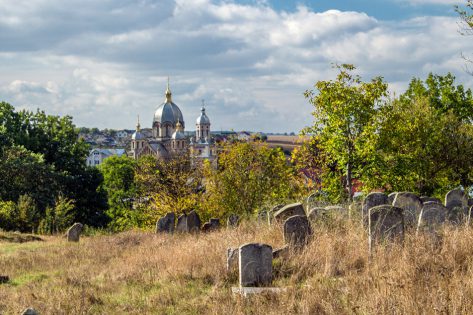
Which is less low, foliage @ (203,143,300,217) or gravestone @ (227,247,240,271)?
foliage @ (203,143,300,217)

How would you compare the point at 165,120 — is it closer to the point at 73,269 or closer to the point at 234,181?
the point at 234,181

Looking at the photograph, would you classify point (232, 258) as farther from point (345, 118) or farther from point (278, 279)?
point (345, 118)

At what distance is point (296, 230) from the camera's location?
485 inches

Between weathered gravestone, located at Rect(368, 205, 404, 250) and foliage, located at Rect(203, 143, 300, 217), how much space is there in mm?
12868

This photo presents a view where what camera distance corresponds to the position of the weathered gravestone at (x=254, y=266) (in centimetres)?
1080

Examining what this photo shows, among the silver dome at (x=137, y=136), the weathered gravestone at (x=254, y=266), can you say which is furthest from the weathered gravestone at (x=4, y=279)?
the silver dome at (x=137, y=136)

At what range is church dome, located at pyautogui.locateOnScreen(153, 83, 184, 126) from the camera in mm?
165000

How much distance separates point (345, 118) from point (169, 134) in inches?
5717

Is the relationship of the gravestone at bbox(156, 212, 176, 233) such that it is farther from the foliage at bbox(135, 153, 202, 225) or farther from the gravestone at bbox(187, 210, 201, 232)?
the foliage at bbox(135, 153, 202, 225)

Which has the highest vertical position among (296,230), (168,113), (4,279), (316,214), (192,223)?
(168,113)

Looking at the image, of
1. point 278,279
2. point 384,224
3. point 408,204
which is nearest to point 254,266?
point 278,279

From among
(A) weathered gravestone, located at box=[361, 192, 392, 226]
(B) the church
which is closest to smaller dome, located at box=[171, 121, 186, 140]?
(B) the church

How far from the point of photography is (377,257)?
10.6m

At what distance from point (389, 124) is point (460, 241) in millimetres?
14703
